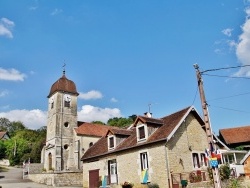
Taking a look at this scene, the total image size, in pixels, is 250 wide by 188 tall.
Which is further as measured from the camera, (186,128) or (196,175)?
(186,128)

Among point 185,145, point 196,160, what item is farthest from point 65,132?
point 196,160

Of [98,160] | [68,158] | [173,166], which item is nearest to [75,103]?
[68,158]

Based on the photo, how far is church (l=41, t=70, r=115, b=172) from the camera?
4144 cm

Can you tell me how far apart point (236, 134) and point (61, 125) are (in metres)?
27.7

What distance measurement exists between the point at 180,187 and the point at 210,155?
8.62 metres

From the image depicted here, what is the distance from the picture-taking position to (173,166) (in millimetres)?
21266

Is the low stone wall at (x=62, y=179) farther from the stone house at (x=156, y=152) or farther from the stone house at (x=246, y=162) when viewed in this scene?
the stone house at (x=246, y=162)

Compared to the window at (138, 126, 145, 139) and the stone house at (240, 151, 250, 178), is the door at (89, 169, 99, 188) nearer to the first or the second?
the window at (138, 126, 145, 139)

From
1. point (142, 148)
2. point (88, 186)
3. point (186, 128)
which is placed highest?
point (186, 128)

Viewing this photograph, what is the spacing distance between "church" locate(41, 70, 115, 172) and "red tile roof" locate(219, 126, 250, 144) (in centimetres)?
1999

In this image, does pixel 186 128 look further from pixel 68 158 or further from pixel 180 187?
pixel 68 158

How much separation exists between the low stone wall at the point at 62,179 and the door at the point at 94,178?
4089 millimetres

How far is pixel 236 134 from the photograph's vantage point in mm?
42750

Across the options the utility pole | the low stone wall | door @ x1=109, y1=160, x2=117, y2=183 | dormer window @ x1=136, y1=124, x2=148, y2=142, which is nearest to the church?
the low stone wall
